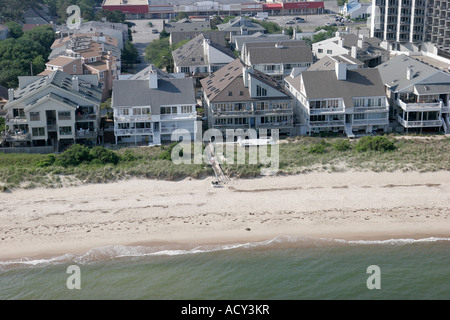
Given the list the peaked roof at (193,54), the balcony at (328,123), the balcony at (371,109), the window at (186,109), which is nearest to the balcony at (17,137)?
the window at (186,109)

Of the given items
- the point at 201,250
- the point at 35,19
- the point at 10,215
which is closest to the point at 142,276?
the point at 201,250

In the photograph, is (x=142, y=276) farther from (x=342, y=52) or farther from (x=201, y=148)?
(x=342, y=52)

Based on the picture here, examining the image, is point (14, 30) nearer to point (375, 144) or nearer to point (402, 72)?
point (402, 72)

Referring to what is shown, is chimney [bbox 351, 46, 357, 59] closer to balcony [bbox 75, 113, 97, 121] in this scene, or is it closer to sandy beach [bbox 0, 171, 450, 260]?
sandy beach [bbox 0, 171, 450, 260]

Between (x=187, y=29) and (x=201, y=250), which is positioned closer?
(x=201, y=250)

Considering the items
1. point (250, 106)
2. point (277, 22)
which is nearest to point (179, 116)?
point (250, 106)

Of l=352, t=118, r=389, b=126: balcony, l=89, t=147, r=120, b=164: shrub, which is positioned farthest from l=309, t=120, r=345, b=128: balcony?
l=89, t=147, r=120, b=164: shrub
